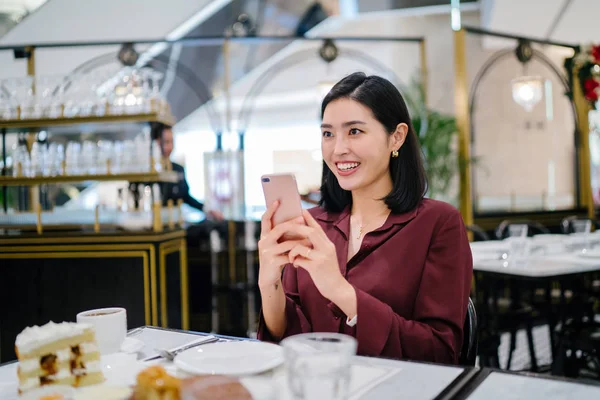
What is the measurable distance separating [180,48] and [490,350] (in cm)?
711

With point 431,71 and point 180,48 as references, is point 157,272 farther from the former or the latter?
point 180,48

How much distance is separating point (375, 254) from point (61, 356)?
801mm

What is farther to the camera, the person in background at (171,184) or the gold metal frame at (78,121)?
the person in background at (171,184)

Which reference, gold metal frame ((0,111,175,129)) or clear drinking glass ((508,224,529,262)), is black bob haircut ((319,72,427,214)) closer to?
clear drinking glass ((508,224,529,262))

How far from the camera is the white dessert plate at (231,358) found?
37.2 inches

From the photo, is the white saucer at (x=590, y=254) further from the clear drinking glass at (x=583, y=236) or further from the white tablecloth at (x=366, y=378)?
the white tablecloth at (x=366, y=378)

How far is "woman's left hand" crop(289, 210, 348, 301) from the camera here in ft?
3.92

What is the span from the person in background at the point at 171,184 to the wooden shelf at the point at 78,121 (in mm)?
90

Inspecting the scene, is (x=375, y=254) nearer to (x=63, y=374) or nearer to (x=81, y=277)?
(x=63, y=374)

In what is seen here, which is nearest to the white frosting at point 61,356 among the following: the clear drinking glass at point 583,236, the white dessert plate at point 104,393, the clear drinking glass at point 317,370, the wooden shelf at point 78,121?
the white dessert plate at point 104,393

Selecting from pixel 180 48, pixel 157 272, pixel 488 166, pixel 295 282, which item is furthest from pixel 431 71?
pixel 295 282

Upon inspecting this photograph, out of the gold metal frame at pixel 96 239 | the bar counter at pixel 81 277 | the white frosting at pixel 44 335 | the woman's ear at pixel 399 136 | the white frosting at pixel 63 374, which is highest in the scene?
the woman's ear at pixel 399 136

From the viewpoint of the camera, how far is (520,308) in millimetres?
3422

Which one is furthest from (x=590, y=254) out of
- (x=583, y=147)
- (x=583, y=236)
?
(x=583, y=147)
